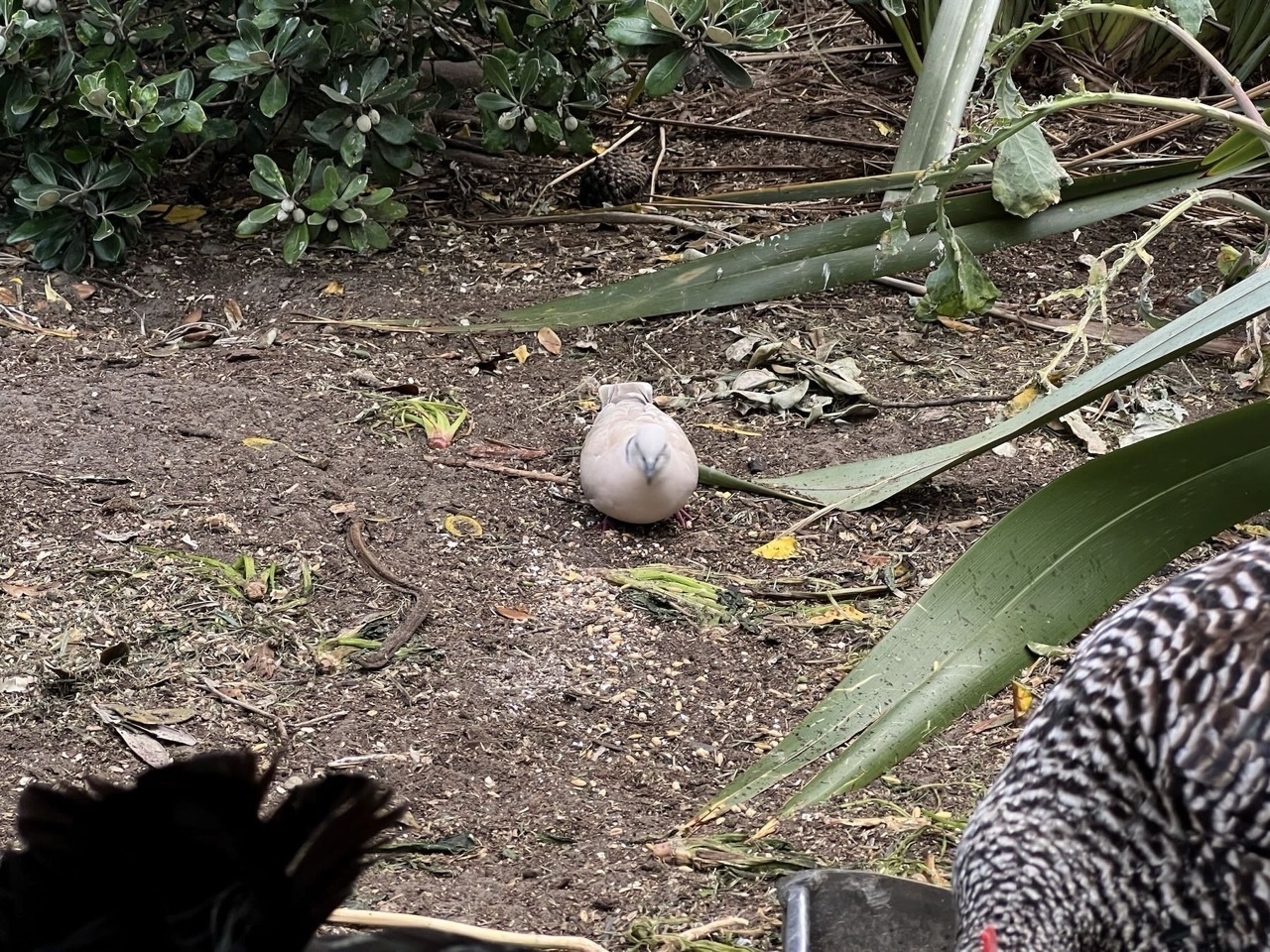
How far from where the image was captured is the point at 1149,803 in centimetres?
217

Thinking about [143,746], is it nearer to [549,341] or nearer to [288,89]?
[549,341]

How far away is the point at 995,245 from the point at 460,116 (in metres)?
3.01

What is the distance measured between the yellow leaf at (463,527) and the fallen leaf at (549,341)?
121cm

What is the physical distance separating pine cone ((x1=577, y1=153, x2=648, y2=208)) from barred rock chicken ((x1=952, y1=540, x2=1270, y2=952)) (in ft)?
14.1

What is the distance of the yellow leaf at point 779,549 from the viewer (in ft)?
13.6

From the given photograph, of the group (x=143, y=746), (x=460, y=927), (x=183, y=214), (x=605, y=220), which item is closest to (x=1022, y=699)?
(x=460, y=927)

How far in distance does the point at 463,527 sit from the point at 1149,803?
2.46 metres

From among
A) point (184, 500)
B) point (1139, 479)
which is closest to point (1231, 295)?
point (1139, 479)

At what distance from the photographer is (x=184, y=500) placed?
4.04 meters

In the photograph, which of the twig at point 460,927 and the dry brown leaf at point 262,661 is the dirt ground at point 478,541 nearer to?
the dry brown leaf at point 262,661

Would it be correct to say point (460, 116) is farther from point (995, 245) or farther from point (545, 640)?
point (545, 640)

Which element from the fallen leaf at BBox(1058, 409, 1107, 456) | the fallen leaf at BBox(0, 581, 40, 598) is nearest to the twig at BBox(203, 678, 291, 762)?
the fallen leaf at BBox(0, 581, 40, 598)

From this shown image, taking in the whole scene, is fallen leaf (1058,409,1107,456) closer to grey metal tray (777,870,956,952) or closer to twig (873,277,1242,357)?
twig (873,277,1242,357)

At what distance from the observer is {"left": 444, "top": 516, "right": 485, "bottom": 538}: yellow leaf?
163 inches
